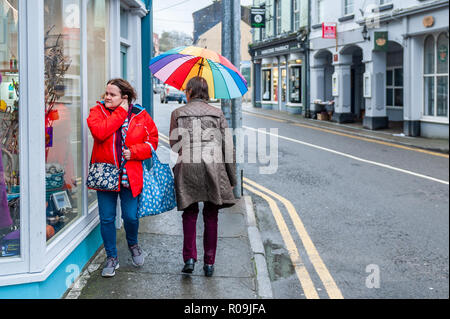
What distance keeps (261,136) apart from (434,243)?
40.5 feet

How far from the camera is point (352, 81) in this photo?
26766 mm

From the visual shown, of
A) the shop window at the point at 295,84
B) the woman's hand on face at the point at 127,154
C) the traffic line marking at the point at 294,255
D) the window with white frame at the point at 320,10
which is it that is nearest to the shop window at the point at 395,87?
the window with white frame at the point at 320,10

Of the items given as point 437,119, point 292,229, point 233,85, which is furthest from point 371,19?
point 233,85

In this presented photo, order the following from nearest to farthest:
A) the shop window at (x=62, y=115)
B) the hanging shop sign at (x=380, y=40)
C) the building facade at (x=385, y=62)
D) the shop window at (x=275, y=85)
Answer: the shop window at (x=62, y=115)
the building facade at (x=385, y=62)
the hanging shop sign at (x=380, y=40)
the shop window at (x=275, y=85)

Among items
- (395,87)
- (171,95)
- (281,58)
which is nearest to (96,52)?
(395,87)

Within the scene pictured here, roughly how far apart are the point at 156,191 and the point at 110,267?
2.80 feet

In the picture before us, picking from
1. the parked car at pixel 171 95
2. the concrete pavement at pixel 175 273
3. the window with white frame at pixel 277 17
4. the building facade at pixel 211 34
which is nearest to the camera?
the concrete pavement at pixel 175 273

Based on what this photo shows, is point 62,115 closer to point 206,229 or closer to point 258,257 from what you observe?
point 206,229

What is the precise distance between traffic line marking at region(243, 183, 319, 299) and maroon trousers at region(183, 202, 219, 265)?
1.02 m

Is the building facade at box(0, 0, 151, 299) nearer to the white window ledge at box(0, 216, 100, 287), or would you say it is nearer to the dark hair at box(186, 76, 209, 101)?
the white window ledge at box(0, 216, 100, 287)

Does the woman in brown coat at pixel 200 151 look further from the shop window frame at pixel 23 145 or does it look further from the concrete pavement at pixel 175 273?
the shop window frame at pixel 23 145

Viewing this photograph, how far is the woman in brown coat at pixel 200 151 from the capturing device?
189 inches

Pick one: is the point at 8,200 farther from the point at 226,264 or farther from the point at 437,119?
the point at 437,119

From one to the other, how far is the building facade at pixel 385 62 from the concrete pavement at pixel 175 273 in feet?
43.2
